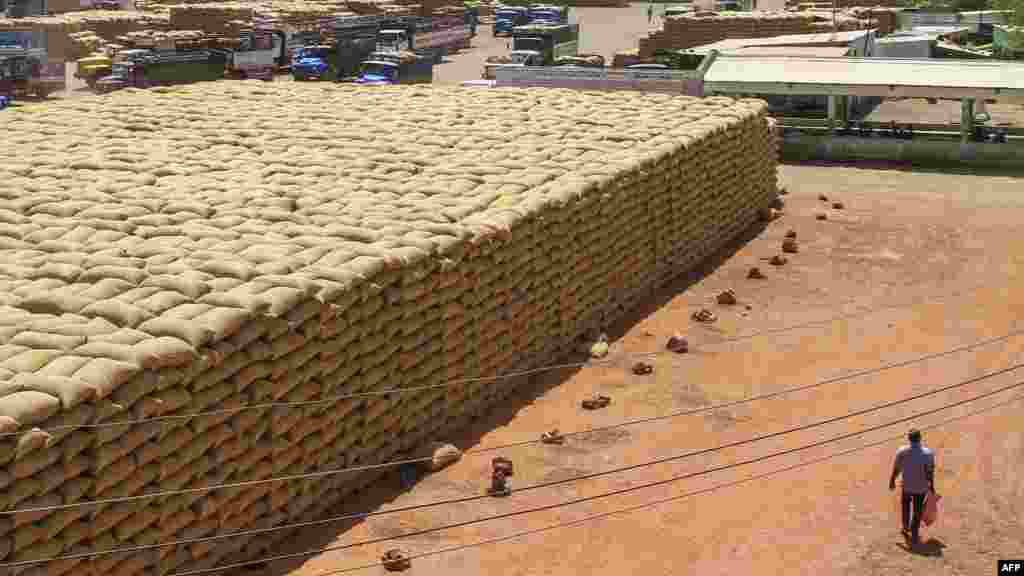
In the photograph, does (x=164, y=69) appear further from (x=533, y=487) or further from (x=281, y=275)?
(x=533, y=487)

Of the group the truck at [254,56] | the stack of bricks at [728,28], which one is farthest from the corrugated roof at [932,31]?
the truck at [254,56]

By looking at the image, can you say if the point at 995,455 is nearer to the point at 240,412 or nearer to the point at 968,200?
the point at 240,412

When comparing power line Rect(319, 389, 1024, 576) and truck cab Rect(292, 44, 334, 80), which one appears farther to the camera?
truck cab Rect(292, 44, 334, 80)

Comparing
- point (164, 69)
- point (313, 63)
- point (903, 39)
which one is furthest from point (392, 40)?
point (903, 39)

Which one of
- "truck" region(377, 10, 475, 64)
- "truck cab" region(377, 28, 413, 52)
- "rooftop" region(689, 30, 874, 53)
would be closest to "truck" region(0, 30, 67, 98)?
"truck cab" region(377, 28, 413, 52)

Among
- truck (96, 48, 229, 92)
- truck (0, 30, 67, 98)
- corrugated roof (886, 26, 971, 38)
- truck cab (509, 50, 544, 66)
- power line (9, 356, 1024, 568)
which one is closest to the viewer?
power line (9, 356, 1024, 568)

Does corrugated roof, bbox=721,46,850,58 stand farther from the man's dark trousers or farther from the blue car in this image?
the man's dark trousers
